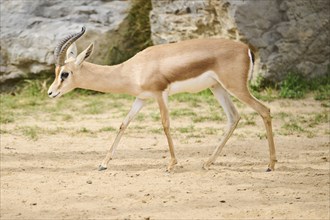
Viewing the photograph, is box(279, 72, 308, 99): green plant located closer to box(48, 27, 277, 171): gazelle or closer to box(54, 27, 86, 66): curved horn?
box(48, 27, 277, 171): gazelle

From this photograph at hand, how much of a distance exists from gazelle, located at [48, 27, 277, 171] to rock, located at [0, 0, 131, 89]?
4.79 m

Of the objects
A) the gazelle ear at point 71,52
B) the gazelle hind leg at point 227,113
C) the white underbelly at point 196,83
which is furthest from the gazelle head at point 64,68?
the gazelle hind leg at point 227,113

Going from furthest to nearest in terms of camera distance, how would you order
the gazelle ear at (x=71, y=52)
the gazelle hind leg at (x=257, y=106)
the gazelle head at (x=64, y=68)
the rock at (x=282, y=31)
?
the rock at (x=282, y=31), the gazelle ear at (x=71, y=52), the gazelle head at (x=64, y=68), the gazelle hind leg at (x=257, y=106)

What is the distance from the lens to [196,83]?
7.28 metres

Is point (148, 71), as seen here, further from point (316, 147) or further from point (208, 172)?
point (316, 147)

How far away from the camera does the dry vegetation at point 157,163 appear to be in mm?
5977

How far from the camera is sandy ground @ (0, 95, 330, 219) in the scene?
232 inches

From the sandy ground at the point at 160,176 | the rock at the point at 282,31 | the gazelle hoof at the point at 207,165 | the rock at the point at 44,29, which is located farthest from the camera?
the rock at the point at 44,29

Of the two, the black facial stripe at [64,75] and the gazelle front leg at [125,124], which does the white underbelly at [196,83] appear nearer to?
the gazelle front leg at [125,124]

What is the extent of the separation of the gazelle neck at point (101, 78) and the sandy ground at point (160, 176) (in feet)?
2.59

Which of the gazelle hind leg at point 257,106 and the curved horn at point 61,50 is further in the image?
the curved horn at point 61,50

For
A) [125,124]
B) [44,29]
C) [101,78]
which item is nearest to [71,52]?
[101,78]

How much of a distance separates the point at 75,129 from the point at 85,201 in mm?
3466

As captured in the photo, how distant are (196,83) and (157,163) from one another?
0.98 metres
